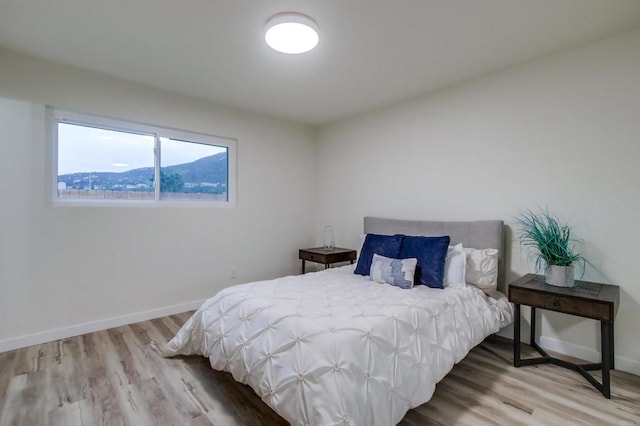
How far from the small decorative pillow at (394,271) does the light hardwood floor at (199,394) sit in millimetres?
725

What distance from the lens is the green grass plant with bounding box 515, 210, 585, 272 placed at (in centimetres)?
219

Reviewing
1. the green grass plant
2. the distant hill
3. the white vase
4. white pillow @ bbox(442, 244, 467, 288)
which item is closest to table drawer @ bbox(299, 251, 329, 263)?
the distant hill

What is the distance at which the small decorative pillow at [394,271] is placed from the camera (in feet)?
7.98

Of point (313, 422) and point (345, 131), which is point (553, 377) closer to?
point (313, 422)

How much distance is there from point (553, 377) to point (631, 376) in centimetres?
55

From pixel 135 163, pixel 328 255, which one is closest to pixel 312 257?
pixel 328 255

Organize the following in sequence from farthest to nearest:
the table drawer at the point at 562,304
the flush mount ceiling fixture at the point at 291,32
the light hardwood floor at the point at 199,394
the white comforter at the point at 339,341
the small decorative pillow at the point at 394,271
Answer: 1. the small decorative pillow at the point at 394,271
2. the flush mount ceiling fixture at the point at 291,32
3. the table drawer at the point at 562,304
4. the light hardwood floor at the point at 199,394
5. the white comforter at the point at 339,341

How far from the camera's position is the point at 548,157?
2498mm

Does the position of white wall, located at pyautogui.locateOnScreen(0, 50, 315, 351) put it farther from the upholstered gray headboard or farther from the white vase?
the white vase

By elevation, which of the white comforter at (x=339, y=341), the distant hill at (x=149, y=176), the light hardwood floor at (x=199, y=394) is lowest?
the light hardwood floor at (x=199, y=394)

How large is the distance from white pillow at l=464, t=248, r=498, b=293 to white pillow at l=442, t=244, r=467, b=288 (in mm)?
87

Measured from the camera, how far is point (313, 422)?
1.29m

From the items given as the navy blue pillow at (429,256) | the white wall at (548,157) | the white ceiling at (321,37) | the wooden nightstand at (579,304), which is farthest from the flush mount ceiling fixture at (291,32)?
the wooden nightstand at (579,304)

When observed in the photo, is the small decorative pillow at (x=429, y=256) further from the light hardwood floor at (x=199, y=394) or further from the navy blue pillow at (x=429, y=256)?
the light hardwood floor at (x=199, y=394)
